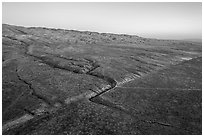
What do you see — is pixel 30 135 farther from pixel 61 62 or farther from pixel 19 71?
pixel 61 62

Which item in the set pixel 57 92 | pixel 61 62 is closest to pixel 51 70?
pixel 61 62

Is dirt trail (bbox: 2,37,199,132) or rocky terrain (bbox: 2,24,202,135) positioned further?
dirt trail (bbox: 2,37,199,132)

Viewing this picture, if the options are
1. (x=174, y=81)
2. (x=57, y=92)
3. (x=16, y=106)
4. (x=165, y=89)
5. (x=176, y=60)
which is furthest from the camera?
(x=176, y=60)

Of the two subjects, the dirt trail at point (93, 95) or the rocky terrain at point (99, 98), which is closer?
the rocky terrain at point (99, 98)

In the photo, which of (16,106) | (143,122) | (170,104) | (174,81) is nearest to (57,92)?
(16,106)

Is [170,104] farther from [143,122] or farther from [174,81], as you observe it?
[174,81]

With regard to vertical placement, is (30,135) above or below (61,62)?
below

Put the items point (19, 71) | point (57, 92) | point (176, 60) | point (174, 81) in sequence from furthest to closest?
1. point (176, 60)
2. point (19, 71)
3. point (174, 81)
4. point (57, 92)

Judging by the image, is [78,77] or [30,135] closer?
[30,135]

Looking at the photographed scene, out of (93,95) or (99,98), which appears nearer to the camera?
(99,98)
